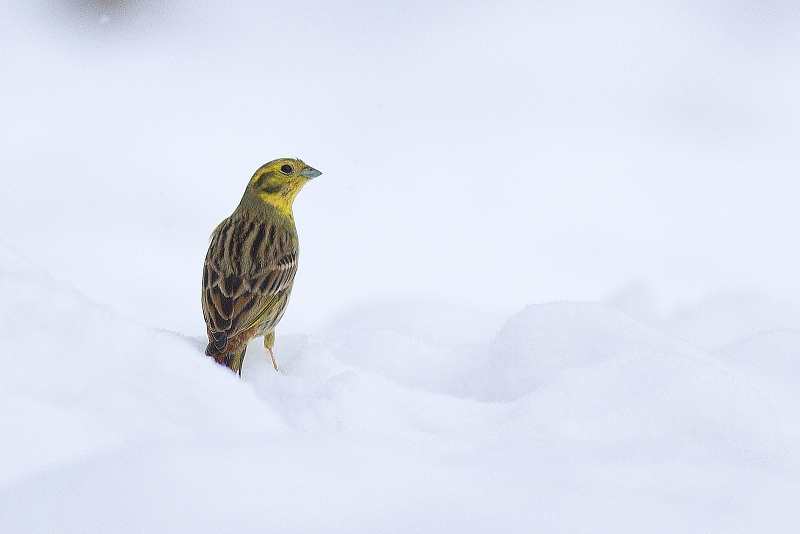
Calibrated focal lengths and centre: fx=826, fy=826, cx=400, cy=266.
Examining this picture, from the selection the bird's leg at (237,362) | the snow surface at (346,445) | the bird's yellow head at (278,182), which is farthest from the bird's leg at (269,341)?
the bird's yellow head at (278,182)

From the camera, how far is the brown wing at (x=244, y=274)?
3.45 metres

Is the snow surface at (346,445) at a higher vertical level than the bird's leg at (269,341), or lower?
lower

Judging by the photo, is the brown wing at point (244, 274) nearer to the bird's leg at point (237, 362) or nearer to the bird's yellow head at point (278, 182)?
the bird's leg at point (237, 362)

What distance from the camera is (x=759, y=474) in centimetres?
219

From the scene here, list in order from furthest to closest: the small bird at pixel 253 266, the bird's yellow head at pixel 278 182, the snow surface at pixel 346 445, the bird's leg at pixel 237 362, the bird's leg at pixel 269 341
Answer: the bird's yellow head at pixel 278 182 < the bird's leg at pixel 269 341 < the small bird at pixel 253 266 < the bird's leg at pixel 237 362 < the snow surface at pixel 346 445

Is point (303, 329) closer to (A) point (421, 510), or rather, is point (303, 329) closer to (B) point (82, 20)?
(A) point (421, 510)

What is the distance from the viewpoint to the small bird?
3398 millimetres

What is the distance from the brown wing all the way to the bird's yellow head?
189mm

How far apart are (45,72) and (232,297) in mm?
9146

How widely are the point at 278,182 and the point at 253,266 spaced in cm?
65

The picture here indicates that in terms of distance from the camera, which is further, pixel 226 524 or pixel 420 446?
pixel 420 446

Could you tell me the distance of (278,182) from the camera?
424cm

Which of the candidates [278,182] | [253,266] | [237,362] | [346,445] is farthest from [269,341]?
[346,445]

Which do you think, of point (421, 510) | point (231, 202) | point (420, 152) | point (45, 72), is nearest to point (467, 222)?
point (420, 152)
